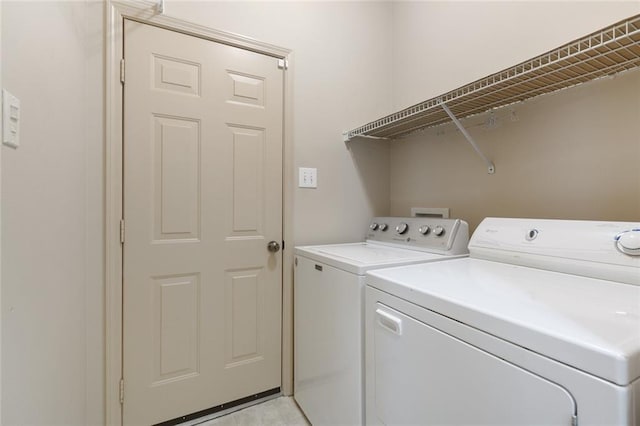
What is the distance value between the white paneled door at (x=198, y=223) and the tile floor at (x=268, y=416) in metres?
0.09

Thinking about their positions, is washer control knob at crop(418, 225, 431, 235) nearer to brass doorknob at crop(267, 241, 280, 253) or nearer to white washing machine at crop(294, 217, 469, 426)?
→ white washing machine at crop(294, 217, 469, 426)

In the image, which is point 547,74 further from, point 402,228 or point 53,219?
point 53,219

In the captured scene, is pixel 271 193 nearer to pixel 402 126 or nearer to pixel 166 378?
pixel 402 126

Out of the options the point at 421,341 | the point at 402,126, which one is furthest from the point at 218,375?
the point at 402,126

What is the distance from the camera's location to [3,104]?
27.1 inches

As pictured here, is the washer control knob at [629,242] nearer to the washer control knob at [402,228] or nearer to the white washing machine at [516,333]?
the white washing machine at [516,333]

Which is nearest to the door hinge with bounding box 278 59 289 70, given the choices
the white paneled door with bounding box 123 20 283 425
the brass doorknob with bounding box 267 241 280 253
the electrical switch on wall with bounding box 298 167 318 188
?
the white paneled door with bounding box 123 20 283 425

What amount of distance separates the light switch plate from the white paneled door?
699 mm

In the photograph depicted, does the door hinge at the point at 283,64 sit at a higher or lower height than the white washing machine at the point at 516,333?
higher

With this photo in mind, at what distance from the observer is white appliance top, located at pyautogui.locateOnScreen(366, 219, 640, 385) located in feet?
1.69

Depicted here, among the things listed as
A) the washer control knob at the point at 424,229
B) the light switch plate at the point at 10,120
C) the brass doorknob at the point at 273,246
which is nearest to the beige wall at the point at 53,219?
the light switch plate at the point at 10,120

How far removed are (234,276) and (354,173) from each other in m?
1.04

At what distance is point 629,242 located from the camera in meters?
0.88

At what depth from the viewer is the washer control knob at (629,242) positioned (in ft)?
2.81
